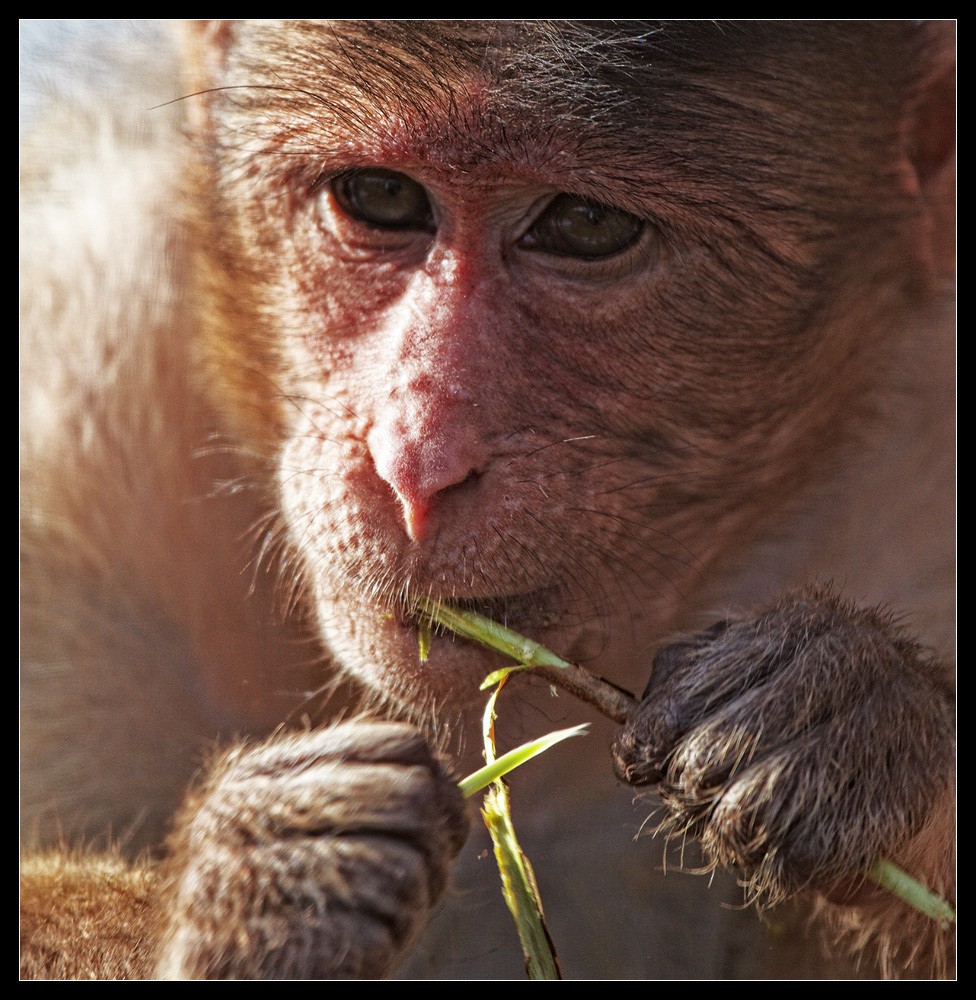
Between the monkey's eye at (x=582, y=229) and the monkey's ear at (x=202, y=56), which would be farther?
the monkey's ear at (x=202, y=56)

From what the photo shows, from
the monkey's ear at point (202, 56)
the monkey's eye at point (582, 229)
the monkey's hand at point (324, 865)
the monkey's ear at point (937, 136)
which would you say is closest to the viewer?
the monkey's hand at point (324, 865)

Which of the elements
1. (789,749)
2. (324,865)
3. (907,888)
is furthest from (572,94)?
(907,888)

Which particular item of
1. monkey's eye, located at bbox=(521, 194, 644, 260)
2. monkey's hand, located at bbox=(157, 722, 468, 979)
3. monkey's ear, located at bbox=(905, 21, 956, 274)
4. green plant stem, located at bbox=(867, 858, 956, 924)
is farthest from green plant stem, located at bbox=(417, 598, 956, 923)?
monkey's ear, located at bbox=(905, 21, 956, 274)

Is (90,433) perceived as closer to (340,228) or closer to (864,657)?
(340,228)

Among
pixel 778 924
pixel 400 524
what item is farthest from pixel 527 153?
pixel 778 924

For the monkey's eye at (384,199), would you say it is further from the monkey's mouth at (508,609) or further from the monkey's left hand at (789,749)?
the monkey's left hand at (789,749)

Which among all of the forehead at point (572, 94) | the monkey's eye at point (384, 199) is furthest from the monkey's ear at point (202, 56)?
the monkey's eye at point (384, 199)

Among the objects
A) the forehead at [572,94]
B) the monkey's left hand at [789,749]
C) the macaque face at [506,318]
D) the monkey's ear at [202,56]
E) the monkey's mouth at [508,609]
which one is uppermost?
the monkey's ear at [202,56]
